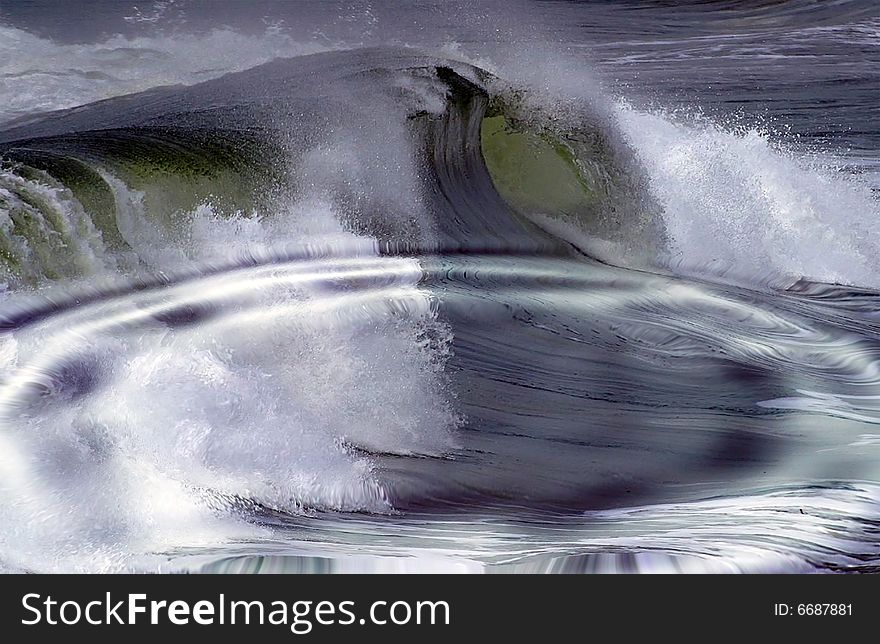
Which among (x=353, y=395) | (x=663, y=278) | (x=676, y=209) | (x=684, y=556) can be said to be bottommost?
(x=684, y=556)

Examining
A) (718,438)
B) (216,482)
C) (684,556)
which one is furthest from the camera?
(718,438)

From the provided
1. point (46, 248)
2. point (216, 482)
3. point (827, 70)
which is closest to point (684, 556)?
point (216, 482)

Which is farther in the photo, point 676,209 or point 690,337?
point 676,209

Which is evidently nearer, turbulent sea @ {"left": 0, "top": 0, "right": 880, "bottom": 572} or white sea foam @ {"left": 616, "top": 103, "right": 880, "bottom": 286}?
turbulent sea @ {"left": 0, "top": 0, "right": 880, "bottom": 572}

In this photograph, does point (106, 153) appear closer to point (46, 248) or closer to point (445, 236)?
point (46, 248)

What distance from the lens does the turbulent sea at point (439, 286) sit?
675 mm

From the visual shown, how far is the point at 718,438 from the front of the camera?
0.83 metres

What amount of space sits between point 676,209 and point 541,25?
35cm

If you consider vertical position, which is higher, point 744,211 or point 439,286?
point 744,211

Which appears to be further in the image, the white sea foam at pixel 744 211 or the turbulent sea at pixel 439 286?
the white sea foam at pixel 744 211

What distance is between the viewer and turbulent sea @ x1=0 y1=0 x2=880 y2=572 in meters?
0.68

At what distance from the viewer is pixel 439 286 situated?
41.0 inches

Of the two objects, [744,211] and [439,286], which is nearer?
[439,286]

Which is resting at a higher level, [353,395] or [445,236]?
[445,236]
